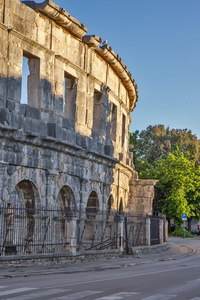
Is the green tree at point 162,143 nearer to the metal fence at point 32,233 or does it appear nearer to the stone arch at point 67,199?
the stone arch at point 67,199

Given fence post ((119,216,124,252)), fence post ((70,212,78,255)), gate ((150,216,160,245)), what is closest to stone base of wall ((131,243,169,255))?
gate ((150,216,160,245))

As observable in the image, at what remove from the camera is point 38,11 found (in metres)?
18.4

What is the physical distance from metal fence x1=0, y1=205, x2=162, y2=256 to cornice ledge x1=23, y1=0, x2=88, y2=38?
7009 mm

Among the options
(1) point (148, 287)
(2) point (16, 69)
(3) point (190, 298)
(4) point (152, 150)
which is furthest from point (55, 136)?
(4) point (152, 150)

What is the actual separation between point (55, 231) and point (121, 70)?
9.91 metres

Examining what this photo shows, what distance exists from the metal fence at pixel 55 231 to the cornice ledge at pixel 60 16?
23.0 feet

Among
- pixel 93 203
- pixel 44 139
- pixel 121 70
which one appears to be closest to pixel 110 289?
pixel 44 139

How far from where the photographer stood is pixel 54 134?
1864 cm

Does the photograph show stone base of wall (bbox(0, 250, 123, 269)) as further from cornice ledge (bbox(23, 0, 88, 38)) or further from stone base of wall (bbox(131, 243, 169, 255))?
cornice ledge (bbox(23, 0, 88, 38))

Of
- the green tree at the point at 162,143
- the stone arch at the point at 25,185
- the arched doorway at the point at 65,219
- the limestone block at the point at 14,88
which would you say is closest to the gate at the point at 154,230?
the arched doorway at the point at 65,219

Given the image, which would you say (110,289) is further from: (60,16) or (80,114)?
(80,114)

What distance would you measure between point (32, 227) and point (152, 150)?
48.4 meters

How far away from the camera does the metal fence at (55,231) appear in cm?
1612

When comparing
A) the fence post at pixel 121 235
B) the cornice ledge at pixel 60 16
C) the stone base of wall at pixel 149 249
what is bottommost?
the stone base of wall at pixel 149 249
